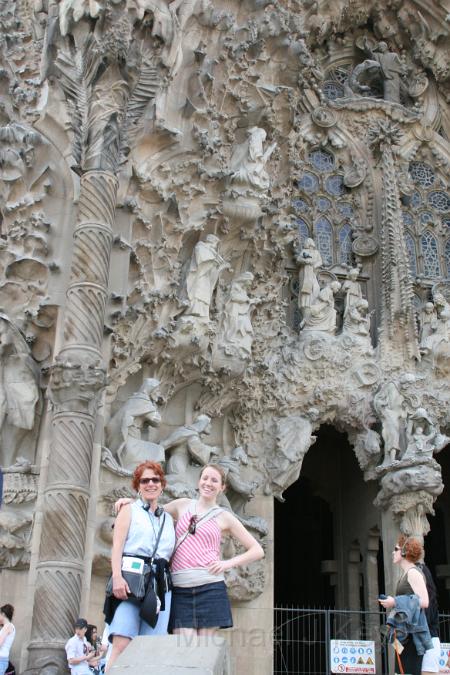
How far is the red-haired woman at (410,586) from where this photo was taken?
4766 mm

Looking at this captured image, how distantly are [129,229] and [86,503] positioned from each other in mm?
3492

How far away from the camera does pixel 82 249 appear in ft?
31.1

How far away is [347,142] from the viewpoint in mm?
15656

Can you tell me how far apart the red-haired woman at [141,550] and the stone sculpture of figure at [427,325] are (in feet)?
33.8

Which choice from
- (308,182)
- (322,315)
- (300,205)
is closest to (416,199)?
(308,182)

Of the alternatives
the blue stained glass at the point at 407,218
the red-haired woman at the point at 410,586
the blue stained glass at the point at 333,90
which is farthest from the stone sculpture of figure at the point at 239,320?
the red-haired woman at the point at 410,586

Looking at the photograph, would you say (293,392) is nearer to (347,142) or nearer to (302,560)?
(347,142)

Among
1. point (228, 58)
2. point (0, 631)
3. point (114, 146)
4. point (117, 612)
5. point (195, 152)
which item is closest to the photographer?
point (117, 612)

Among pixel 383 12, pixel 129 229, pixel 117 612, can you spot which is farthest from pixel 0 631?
pixel 383 12

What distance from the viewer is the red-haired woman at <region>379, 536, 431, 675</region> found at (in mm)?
4766

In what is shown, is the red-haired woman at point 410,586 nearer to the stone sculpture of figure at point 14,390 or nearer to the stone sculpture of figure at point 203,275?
the stone sculpture of figure at point 14,390

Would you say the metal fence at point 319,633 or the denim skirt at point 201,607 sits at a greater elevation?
the metal fence at point 319,633

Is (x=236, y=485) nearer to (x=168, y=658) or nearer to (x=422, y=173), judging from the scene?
(x=422, y=173)

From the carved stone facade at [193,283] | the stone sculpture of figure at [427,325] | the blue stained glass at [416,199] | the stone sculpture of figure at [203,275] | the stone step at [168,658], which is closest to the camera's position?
the stone step at [168,658]
